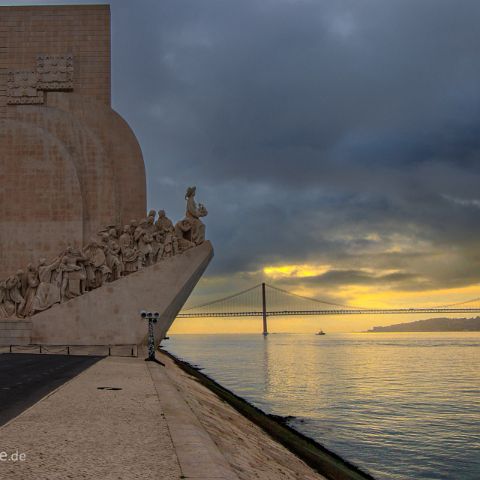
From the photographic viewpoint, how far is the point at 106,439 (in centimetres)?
290

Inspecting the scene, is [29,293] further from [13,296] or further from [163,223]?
[163,223]

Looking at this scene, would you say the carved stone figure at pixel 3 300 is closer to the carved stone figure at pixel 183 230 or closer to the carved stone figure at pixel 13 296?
the carved stone figure at pixel 13 296

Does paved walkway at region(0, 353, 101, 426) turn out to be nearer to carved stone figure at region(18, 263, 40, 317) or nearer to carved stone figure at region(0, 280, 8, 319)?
carved stone figure at region(18, 263, 40, 317)

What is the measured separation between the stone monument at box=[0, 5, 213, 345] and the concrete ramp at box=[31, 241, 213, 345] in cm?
2

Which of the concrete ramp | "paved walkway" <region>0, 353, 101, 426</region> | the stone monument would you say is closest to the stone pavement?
"paved walkway" <region>0, 353, 101, 426</region>

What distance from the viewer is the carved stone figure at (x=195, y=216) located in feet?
39.4

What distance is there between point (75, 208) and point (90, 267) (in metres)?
3.02

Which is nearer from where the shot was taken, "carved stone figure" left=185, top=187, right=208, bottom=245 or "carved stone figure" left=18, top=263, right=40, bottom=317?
"carved stone figure" left=18, top=263, right=40, bottom=317

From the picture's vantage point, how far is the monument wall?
45.7 feet

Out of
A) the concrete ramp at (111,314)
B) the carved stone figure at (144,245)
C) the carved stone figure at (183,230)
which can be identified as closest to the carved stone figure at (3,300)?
the concrete ramp at (111,314)

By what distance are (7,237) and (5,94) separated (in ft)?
12.4

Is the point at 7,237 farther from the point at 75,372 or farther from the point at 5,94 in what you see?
the point at 75,372

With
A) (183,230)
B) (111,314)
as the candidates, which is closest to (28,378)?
(111,314)

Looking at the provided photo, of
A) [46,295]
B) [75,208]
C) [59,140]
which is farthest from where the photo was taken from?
[59,140]
